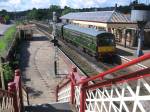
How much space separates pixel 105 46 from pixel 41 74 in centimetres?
868

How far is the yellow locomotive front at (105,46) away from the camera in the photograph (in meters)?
32.5

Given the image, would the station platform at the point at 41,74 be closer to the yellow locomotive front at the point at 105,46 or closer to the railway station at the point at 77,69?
the railway station at the point at 77,69

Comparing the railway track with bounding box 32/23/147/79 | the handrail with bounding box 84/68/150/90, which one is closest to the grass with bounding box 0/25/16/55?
the railway track with bounding box 32/23/147/79

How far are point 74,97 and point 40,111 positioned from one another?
1231mm

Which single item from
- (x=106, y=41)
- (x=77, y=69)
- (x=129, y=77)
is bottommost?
(x=77, y=69)

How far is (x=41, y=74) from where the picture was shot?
28.5 meters

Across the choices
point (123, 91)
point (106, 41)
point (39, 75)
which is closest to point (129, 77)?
point (123, 91)

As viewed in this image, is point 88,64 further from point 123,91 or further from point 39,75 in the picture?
point 123,91

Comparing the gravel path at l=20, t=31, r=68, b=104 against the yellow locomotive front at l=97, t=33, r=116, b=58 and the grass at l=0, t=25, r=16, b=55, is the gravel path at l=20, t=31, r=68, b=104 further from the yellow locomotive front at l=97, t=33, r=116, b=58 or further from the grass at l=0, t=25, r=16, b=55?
the yellow locomotive front at l=97, t=33, r=116, b=58

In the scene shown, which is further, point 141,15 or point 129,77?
point 141,15

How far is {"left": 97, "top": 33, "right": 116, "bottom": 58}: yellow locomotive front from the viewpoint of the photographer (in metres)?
32.5

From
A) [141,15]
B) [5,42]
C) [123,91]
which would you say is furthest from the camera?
[5,42]

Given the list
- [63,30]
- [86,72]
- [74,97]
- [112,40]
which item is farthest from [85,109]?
[63,30]

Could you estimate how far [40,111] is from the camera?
9.30 m
